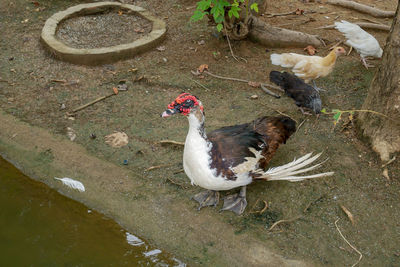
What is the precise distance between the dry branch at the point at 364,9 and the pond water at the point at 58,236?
6.49 m

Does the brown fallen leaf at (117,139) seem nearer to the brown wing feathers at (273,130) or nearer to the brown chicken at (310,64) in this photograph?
the brown wing feathers at (273,130)

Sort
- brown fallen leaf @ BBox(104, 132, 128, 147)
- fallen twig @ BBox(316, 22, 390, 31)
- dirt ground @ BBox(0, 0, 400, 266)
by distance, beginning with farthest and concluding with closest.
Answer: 1. fallen twig @ BBox(316, 22, 390, 31)
2. brown fallen leaf @ BBox(104, 132, 128, 147)
3. dirt ground @ BBox(0, 0, 400, 266)

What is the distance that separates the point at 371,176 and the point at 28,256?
3486 millimetres

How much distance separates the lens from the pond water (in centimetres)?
363

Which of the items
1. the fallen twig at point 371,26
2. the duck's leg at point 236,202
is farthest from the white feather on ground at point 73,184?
the fallen twig at point 371,26

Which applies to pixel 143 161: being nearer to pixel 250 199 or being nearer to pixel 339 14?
pixel 250 199

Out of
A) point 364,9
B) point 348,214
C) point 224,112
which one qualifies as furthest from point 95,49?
point 364,9

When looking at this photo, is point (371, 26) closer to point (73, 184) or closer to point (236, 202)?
point (236, 202)

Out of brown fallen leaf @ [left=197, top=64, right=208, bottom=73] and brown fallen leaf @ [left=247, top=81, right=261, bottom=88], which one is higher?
brown fallen leaf @ [left=247, top=81, right=261, bottom=88]

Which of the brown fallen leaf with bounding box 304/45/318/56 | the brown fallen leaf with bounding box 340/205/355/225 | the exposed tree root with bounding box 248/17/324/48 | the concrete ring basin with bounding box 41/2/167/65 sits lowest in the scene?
the brown fallen leaf with bounding box 340/205/355/225

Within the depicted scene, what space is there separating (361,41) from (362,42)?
24 mm

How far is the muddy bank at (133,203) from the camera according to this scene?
358 centimetres

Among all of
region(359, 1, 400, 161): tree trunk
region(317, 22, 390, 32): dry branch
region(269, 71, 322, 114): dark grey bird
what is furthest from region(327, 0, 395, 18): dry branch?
region(359, 1, 400, 161): tree trunk

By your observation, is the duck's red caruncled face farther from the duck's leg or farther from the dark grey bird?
the dark grey bird
